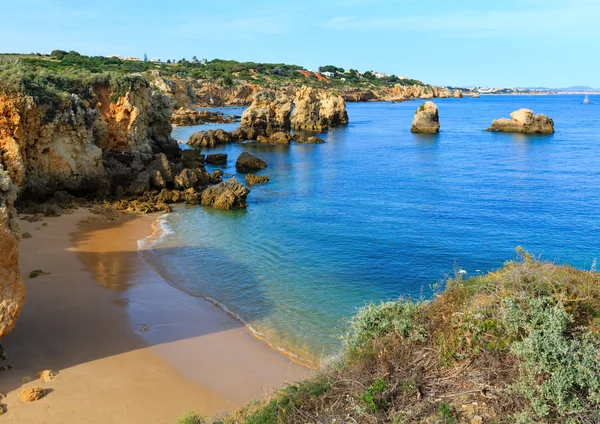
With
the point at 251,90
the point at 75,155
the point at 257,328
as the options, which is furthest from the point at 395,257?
the point at 251,90

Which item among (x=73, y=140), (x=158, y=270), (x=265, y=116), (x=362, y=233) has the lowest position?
(x=158, y=270)

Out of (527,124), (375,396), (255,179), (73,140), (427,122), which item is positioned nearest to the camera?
(375,396)

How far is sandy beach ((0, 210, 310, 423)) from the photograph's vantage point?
1188 cm

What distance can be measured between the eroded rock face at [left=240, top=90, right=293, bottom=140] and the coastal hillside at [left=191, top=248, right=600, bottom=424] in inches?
2370

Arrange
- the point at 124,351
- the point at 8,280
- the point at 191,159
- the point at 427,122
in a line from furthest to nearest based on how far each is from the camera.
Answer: the point at 427,122
the point at 191,159
the point at 124,351
the point at 8,280

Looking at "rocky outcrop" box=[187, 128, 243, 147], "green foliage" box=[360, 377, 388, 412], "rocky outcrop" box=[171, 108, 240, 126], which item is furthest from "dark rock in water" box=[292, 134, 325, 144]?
"green foliage" box=[360, 377, 388, 412]

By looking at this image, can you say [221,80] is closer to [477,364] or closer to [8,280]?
[8,280]

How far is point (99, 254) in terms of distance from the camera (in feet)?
74.8

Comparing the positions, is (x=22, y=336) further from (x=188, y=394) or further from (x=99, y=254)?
(x=99, y=254)

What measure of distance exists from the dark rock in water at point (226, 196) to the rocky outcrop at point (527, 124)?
54.5m

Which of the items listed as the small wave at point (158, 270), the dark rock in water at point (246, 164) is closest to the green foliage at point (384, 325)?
the small wave at point (158, 270)

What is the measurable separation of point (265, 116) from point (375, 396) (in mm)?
64209

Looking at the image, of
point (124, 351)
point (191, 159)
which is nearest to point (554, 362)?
point (124, 351)

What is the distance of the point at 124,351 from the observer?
14508 mm
